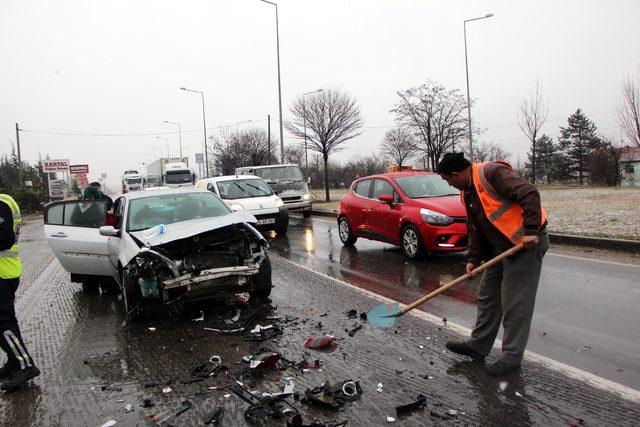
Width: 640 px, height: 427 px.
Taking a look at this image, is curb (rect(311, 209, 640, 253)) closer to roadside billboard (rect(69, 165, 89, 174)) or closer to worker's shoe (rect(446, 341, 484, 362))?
worker's shoe (rect(446, 341, 484, 362))

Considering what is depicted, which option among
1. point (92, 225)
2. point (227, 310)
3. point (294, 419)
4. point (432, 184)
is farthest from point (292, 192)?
point (294, 419)

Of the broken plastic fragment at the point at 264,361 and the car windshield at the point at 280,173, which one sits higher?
the car windshield at the point at 280,173

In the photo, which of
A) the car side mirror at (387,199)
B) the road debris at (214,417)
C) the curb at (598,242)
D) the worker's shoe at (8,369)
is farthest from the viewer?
the car side mirror at (387,199)

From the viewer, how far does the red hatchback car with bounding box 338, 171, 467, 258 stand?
830cm

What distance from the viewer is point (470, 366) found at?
4020 millimetres

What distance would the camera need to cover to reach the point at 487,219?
3869mm

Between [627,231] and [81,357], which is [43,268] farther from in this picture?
[627,231]

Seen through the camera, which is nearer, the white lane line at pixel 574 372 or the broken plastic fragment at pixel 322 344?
the white lane line at pixel 574 372

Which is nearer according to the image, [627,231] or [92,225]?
[92,225]

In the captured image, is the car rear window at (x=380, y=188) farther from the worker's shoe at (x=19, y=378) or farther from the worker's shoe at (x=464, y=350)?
the worker's shoe at (x=19, y=378)

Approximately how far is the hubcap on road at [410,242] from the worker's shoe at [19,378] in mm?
6161

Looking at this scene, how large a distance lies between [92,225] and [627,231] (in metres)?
9.98

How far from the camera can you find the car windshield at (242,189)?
13805mm

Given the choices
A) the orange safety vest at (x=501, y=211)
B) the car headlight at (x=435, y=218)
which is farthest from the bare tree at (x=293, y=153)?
the orange safety vest at (x=501, y=211)
